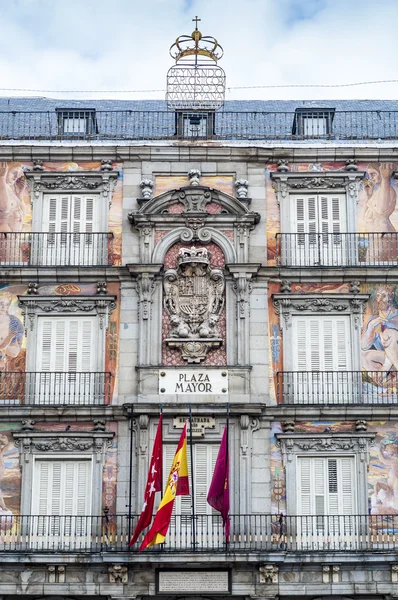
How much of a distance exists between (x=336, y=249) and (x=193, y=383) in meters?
5.45

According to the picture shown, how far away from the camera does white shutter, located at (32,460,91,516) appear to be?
33.4 m

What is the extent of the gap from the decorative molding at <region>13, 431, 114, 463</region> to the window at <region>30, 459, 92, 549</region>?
0.32 metres

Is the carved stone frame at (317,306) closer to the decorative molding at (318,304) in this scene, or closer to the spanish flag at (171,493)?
the decorative molding at (318,304)

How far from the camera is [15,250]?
35.4 m

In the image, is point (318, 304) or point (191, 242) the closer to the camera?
point (318, 304)

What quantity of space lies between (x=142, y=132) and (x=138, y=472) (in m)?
11.3

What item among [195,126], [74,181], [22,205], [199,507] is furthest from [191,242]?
[199,507]

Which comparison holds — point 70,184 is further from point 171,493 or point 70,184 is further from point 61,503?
point 171,493

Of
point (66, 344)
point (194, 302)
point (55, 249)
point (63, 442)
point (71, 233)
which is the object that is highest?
point (71, 233)

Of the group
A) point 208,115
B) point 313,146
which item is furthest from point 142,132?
point 313,146

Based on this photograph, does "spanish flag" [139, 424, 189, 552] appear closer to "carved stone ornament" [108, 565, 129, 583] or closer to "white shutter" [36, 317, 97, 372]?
"carved stone ornament" [108, 565, 129, 583]

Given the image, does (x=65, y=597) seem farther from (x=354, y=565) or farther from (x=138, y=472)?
(x=354, y=565)

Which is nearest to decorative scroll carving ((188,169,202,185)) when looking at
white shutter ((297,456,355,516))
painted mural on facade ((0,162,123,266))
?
painted mural on facade ((0,162,123,266))

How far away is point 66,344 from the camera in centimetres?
3456
